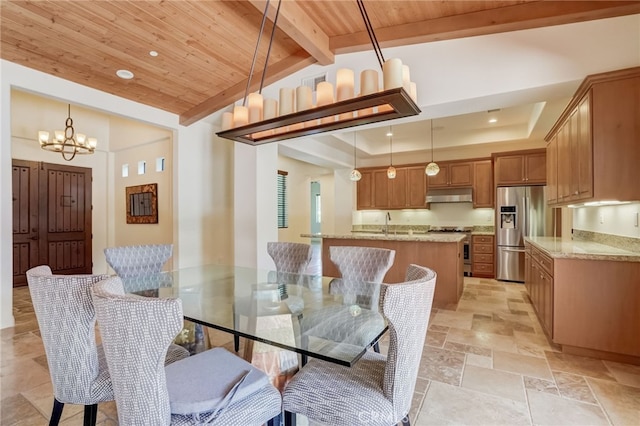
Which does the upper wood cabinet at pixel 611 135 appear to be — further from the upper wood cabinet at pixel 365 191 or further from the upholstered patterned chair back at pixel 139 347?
the upper wood cabinet at pixel 365 191

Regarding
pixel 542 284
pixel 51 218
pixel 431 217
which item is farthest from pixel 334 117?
pixel 51 218

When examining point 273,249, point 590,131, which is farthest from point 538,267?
point 273,249

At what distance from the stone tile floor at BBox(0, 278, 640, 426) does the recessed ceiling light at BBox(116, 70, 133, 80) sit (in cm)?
301

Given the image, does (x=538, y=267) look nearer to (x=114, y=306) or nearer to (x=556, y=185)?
(x=556, y=185)

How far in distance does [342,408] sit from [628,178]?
3036 mm

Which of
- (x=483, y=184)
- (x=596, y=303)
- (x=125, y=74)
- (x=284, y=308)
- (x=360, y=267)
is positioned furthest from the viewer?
(x=483, y=184)

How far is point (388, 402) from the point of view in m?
1.21

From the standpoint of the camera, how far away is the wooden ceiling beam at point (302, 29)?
263 centimetres

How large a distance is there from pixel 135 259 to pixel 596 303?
4132 millimetres

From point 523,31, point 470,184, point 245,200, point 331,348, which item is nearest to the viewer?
point 331,348

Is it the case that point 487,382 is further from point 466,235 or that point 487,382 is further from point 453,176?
point 453,176

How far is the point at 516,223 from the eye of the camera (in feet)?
18.0

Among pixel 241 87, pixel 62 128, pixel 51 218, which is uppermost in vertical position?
pixel 241 87

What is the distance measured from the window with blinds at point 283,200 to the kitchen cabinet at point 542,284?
5196mm
